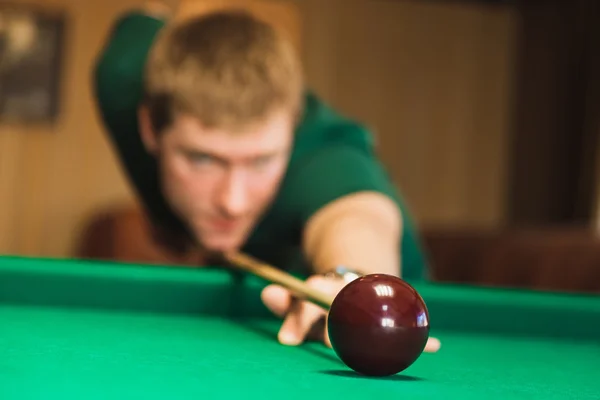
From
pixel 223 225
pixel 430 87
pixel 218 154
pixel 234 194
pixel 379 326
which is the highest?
pixel 379 326

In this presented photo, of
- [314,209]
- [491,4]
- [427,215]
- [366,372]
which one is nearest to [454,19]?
[491,4]

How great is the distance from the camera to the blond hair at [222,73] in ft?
7.80

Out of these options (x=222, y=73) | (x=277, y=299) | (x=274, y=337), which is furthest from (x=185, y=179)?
(x=274, y=337)

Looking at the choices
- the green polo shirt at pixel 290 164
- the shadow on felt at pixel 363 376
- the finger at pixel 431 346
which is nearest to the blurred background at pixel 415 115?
the green polo shirt at pixel 290 164

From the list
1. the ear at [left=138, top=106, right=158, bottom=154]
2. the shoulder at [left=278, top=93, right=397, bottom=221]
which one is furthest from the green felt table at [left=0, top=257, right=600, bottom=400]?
the ear at [left=138, top=106, right=158, bottom=154]

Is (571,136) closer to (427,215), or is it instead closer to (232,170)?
(427,215)

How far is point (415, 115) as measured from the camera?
22.8 feet

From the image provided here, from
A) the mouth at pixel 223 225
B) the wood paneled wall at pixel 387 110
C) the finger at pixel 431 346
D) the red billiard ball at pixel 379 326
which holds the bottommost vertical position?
the wood paneled wall at pixel 387 110

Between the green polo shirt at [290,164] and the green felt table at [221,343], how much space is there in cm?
60

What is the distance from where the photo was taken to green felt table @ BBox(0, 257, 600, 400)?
104 cm

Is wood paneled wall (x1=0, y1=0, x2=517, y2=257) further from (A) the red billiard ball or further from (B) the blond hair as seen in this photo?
(A) the red billiard ball

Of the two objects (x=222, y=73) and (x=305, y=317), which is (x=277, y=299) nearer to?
(x=305, y=317)

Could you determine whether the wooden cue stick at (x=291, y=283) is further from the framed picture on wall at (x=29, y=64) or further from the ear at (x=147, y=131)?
the framed picture on wall at (x=29, y=64)

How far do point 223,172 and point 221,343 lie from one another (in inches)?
42.8
